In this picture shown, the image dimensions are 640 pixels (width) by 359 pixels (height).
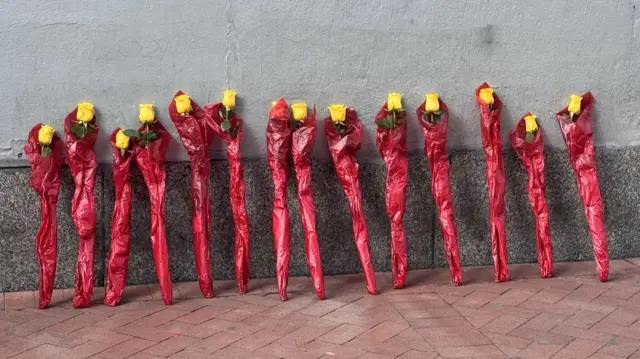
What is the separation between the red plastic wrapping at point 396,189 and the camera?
5535 millimetres

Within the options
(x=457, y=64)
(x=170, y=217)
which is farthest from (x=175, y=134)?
(x=457, y=64)

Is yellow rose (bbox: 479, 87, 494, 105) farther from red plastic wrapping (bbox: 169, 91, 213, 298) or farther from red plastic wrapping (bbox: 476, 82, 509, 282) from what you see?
red plastic wrapping (bbox: 169, 91, 213, 298)

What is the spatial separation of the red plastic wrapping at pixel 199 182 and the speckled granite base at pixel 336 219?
17 cm

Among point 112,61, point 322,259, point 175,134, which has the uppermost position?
point 112,61

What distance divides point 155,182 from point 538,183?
2.31 metres

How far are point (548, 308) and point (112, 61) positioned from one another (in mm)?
2843

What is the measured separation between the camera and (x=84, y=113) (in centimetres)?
527

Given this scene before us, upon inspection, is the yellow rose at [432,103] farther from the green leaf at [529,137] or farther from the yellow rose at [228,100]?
the yellow rose at [228,100]

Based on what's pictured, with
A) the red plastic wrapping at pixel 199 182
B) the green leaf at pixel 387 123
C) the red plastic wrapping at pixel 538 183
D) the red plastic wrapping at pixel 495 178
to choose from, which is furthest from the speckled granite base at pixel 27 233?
the red plastic wrapping at pixel 538 183

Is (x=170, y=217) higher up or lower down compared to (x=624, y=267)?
higher up

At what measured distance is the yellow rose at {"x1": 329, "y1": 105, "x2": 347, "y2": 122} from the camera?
17.9ft

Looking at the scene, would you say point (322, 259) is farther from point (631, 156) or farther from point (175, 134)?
point (631, 156)

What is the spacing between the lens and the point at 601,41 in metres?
5.84

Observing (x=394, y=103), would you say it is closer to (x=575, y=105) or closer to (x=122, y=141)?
(x=575, y=105)
